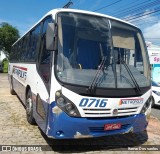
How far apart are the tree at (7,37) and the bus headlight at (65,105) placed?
5012cm

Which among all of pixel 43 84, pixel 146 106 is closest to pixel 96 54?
pixel 43 84

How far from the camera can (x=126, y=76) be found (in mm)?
6277

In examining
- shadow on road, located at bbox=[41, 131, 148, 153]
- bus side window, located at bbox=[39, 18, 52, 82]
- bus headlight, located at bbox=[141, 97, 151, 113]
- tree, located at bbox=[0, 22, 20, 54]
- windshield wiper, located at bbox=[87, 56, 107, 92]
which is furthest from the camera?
tree, located at bbox=[0, 22, 20, 54]

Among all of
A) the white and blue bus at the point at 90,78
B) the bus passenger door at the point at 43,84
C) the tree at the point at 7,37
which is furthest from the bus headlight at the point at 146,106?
the tree at the point at 7,37

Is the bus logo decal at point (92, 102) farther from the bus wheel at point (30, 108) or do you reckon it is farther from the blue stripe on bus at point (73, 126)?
the bus wheel at point (30, 108)

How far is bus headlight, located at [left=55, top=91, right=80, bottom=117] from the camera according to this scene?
218 inches

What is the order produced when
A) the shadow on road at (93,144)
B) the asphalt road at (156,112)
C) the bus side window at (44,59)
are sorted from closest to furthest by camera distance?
the bus side window at (44,59) → the shadow on road at (93,144) → the asphalt road at (156,112)

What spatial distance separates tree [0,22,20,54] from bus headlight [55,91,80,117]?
50120mm

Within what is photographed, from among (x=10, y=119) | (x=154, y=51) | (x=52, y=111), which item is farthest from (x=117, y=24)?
(x=154, y=51)

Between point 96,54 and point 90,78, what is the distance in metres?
0.65

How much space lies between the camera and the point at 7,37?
53562 millimetres

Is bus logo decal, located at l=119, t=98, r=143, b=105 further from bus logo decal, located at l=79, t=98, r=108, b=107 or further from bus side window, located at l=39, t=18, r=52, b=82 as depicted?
bus side window, located at l=39, t=18, r=52, b=82

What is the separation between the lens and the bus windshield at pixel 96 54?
19.0 ft

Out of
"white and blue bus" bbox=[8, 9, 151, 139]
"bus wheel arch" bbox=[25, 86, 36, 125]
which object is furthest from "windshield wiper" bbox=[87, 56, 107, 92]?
"bus wheel arch" bbox=[25, 86, 36, 125]
